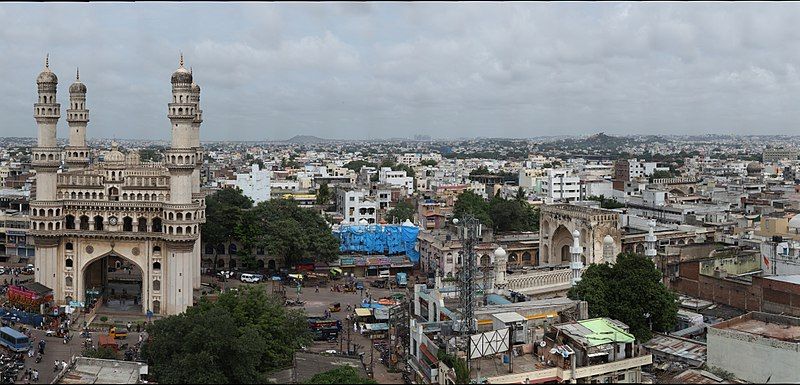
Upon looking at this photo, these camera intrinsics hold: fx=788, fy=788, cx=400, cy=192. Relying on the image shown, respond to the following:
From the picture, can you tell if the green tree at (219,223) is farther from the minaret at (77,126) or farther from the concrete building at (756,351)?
the concrete building at (756,351)

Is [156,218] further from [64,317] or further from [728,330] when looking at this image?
[728,330]

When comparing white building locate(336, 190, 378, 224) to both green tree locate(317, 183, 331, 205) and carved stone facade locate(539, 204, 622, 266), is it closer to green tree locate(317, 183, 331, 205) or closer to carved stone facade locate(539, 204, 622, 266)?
green tree locate(317, 183, 331, 205)

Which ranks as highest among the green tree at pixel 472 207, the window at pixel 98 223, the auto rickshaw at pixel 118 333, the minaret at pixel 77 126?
the minaret at pixel 77 126

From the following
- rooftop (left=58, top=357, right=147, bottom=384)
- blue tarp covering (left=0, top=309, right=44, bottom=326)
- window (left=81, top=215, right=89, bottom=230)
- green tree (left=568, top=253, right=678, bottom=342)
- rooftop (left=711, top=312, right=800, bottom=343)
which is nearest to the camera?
rooftop (left=58, top=357, right=147, bottom=384)

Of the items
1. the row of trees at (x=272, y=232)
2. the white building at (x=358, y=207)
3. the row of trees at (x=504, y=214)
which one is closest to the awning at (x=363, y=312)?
the row of trees at (x=272, y=232)

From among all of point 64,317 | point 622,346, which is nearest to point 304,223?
point 64,317

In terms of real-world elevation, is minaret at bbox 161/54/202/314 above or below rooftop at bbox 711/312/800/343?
above

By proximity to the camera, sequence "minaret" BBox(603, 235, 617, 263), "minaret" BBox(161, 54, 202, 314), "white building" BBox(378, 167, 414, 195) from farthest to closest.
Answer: "white building" BBox(378, 167, 414, 195), "minaret" BBox(161, 54, 202, 314), "minaret" BBox(603, 235, 617, 263)

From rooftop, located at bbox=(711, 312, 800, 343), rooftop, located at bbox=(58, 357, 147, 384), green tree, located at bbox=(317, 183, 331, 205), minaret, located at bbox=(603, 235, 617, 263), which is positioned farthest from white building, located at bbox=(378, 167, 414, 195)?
rooftop, located at bbox=(58, 357, 147, 384)
